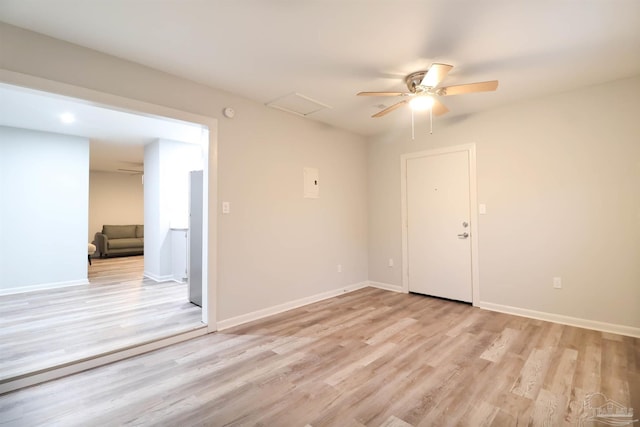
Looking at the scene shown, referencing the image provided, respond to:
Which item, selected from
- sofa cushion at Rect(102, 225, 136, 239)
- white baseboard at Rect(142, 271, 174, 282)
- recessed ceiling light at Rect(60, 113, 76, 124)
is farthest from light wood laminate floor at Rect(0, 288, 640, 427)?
sofa cushion at Rect(102, 225, 136, 239)

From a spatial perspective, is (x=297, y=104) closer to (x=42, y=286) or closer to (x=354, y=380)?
(x=354, y=380)

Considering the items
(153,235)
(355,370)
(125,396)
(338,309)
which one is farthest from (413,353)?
(153,235)

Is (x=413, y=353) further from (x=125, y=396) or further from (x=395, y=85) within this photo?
(x=395, y=85)

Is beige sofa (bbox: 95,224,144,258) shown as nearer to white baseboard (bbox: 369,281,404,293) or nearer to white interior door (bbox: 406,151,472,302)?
white baseboard (bbox: 369,281,404,293)

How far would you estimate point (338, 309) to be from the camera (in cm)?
368

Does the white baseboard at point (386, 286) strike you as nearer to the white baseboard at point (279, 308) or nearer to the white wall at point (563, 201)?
the white baseboard at point (279, 308)

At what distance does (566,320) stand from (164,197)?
6.08m

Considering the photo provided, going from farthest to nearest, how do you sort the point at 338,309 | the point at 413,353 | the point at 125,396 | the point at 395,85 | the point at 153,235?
the point at 153,235
the point at 338,309
the point at 395,85
the point at 413,353
the point at 125,396

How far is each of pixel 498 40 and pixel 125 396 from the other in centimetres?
361

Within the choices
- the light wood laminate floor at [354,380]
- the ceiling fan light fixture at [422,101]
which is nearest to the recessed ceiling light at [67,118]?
the light wood laminate floor at [354,380]

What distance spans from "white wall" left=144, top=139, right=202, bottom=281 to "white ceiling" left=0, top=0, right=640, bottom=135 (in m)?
3.02

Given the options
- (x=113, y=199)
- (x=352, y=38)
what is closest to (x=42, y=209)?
(x=113, y=199)

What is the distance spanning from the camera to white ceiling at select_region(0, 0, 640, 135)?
73.9 inches

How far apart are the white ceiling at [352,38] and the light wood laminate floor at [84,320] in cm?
243
